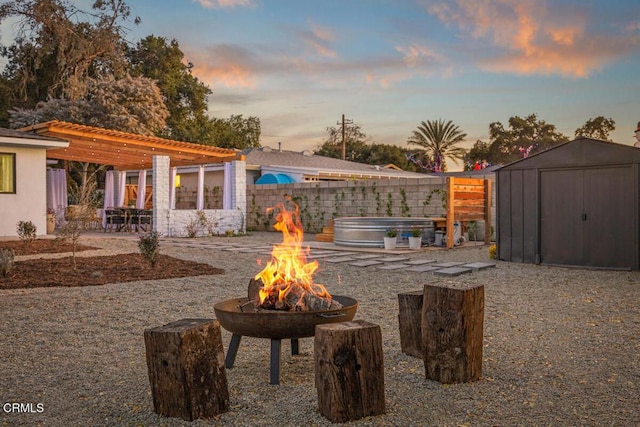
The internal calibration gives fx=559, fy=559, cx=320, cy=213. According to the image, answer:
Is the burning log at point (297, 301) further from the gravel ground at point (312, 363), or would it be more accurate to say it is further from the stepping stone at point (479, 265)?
the stepping stone at point (479, 265)

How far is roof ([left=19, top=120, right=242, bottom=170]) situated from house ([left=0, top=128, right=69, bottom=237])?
0.41 metres

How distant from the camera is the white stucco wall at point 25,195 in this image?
1466 centimetres

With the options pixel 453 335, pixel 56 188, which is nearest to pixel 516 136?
pixel 56 188

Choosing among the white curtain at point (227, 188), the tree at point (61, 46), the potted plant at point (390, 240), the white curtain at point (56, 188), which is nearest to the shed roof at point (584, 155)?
the potted plant at point (390, 240)

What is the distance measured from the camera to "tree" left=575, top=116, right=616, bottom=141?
42250 mm

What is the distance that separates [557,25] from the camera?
42.4ft

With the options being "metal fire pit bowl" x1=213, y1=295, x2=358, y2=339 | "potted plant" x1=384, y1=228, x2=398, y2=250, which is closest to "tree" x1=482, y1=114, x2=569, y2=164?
"potted plant" x1=384, y1=228, x2=398, y2=250

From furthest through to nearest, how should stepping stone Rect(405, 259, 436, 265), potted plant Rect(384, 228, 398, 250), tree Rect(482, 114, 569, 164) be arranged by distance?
tree Rect(482, 114, 569, 164) < potted plant Rect(384, 228, 398, 250) < stepping stone Rect(405, 259, 436, 265)

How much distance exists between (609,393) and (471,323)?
35.9 inches

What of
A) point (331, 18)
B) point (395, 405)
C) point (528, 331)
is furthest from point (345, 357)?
point (331, 18)

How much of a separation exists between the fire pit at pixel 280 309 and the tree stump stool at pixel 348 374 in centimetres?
51

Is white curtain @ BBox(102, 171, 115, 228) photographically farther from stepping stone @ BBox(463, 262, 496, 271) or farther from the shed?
stepping stone @ BBox(463, 262, 496, 271)

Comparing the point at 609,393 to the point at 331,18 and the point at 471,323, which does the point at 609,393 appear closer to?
the point at 471,323

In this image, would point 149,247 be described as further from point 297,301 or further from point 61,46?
point 61,46
